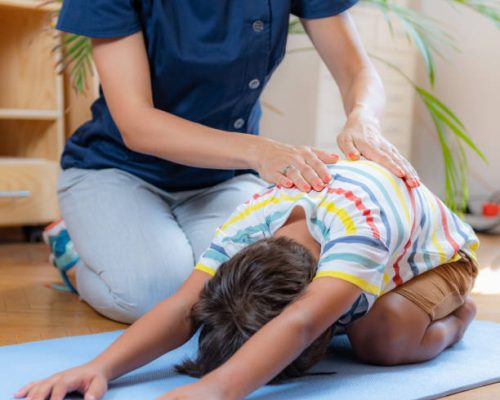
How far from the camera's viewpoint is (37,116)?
8.19 feet

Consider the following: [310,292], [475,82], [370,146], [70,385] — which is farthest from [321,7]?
[475,82]

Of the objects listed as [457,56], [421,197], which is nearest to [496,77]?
[457,56]

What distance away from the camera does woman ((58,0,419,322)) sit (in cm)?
144

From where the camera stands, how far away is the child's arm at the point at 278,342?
97 centimetres

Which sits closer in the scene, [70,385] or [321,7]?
[70,385]

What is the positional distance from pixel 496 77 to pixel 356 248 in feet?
7.36

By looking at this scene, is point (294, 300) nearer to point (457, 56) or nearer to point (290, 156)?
point (290, 156)

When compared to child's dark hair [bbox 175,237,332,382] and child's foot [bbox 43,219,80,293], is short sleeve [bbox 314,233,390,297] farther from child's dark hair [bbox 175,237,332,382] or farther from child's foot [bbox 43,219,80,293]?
child's foot [bbox 43,219,80,293]

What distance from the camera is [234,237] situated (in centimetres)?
127

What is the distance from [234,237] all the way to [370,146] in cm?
28


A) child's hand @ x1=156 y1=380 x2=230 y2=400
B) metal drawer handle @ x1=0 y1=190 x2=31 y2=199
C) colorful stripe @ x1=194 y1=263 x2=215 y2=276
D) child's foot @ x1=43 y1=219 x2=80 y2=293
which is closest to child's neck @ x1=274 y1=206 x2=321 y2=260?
colorful stripe @ x1=194 y1=263 x2=215 y2=276

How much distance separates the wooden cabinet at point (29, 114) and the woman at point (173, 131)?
2.21 feet

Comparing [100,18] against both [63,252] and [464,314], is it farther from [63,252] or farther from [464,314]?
[464,314]

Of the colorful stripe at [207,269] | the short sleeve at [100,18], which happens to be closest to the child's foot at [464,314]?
the colorful stripe at [207,269]
